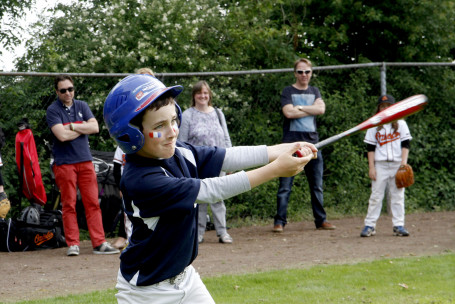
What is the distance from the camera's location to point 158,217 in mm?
3160

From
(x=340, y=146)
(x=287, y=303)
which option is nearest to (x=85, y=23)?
(x=340, y=146)

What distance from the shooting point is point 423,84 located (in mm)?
11906

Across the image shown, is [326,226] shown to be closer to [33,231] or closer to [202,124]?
[202,124]

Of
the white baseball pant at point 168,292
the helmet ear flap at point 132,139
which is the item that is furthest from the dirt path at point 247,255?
the helmet ear flap at point 132,139

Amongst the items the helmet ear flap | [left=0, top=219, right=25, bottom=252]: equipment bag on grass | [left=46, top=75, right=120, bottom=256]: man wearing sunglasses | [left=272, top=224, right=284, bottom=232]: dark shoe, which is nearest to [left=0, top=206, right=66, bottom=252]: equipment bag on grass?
[left=0, top=219, right=25, bottom=252]: equipment bag on grass

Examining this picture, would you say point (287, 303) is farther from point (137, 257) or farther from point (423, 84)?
point (423, 84)

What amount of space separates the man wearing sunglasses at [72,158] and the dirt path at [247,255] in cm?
31

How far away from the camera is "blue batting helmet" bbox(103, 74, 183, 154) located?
9.86 feet

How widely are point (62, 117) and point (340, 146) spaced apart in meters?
5.17

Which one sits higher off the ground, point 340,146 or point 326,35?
point 326,35

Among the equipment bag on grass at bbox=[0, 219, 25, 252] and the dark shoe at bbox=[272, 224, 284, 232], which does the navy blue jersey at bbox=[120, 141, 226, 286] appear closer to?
the equipment bag on grass at bbox=[0, 219, 25, 252]

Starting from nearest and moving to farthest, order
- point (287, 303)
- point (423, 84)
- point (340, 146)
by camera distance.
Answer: point (287, 303) → point (340, 146) → point (423, 84)

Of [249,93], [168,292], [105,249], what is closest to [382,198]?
[249,93]

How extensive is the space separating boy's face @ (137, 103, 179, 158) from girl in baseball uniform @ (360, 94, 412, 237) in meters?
5.92
